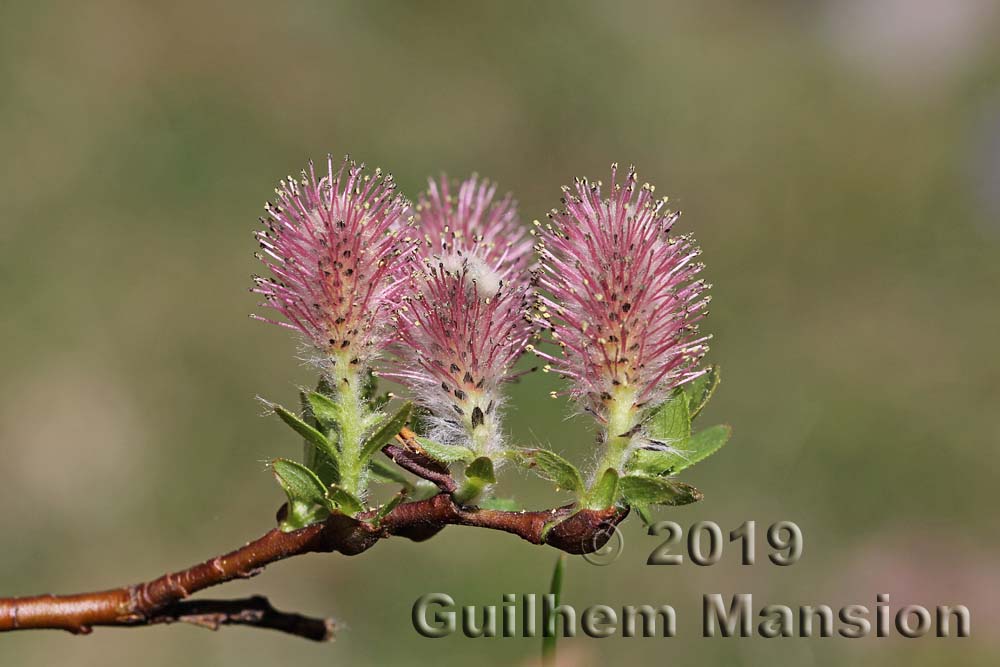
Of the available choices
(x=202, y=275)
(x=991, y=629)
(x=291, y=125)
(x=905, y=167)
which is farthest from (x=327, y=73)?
(x=991, y=629)

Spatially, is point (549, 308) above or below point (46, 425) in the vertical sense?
below

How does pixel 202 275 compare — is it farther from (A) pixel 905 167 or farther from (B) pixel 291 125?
(A) pixel 905 167

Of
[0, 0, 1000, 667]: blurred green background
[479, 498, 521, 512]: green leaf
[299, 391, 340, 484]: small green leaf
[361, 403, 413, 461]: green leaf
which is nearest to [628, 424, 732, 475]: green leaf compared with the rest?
[479, 498, 521, 512]: green leaf

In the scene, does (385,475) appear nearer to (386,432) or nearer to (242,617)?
(386,432)

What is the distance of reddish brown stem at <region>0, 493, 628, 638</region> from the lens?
4.91 feet

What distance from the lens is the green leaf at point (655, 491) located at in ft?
4.75

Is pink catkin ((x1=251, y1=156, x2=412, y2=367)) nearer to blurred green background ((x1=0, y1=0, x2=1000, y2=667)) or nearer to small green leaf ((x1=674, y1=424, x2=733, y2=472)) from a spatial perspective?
small green leaf ((x1=674, y1=424, x2=733, y2=472))

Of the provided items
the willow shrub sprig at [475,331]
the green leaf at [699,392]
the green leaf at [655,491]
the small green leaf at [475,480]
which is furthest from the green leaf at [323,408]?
the green leaf at [699,392]

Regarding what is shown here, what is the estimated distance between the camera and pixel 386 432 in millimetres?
1472

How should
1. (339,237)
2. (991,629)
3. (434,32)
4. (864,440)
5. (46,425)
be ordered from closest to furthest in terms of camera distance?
(339,237)
(991,629)
(46,425)
(864,440)
(434,32)

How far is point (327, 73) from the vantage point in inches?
293

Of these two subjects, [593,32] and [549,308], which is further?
[593,32]

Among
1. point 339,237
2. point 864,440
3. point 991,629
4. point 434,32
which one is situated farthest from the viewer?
point 434,32

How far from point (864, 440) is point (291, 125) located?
4.63 m
